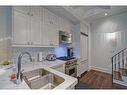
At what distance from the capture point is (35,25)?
7.22 feet

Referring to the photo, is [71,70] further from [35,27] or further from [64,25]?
[35,27]

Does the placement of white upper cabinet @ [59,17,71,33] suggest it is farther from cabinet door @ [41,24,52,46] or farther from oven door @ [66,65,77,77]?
oven door @ [66,65,77,77]

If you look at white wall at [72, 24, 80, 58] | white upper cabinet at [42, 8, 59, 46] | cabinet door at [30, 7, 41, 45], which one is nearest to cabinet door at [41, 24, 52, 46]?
white upper cabinet at [42, 8, 59, 46]

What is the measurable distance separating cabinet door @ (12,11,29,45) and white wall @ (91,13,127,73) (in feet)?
11.7

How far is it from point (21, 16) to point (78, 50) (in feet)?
7.92

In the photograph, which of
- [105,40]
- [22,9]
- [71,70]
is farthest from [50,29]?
[105,40]

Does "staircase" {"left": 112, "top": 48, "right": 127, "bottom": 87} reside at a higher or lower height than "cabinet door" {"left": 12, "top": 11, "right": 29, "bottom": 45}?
lower

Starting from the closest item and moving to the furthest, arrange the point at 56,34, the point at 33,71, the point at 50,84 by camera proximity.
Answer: the point at 50,84 → the point at 33,71 → the point at 56,34

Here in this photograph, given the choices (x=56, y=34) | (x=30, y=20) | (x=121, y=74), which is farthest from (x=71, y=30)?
(x=121, y=74)

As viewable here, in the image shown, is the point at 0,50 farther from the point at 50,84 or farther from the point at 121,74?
the point at 121,74

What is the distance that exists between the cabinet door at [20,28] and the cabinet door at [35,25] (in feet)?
0.42

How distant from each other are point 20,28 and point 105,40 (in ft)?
12.2

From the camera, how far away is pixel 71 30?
12.6 feet

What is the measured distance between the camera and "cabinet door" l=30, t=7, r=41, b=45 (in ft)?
7.01
